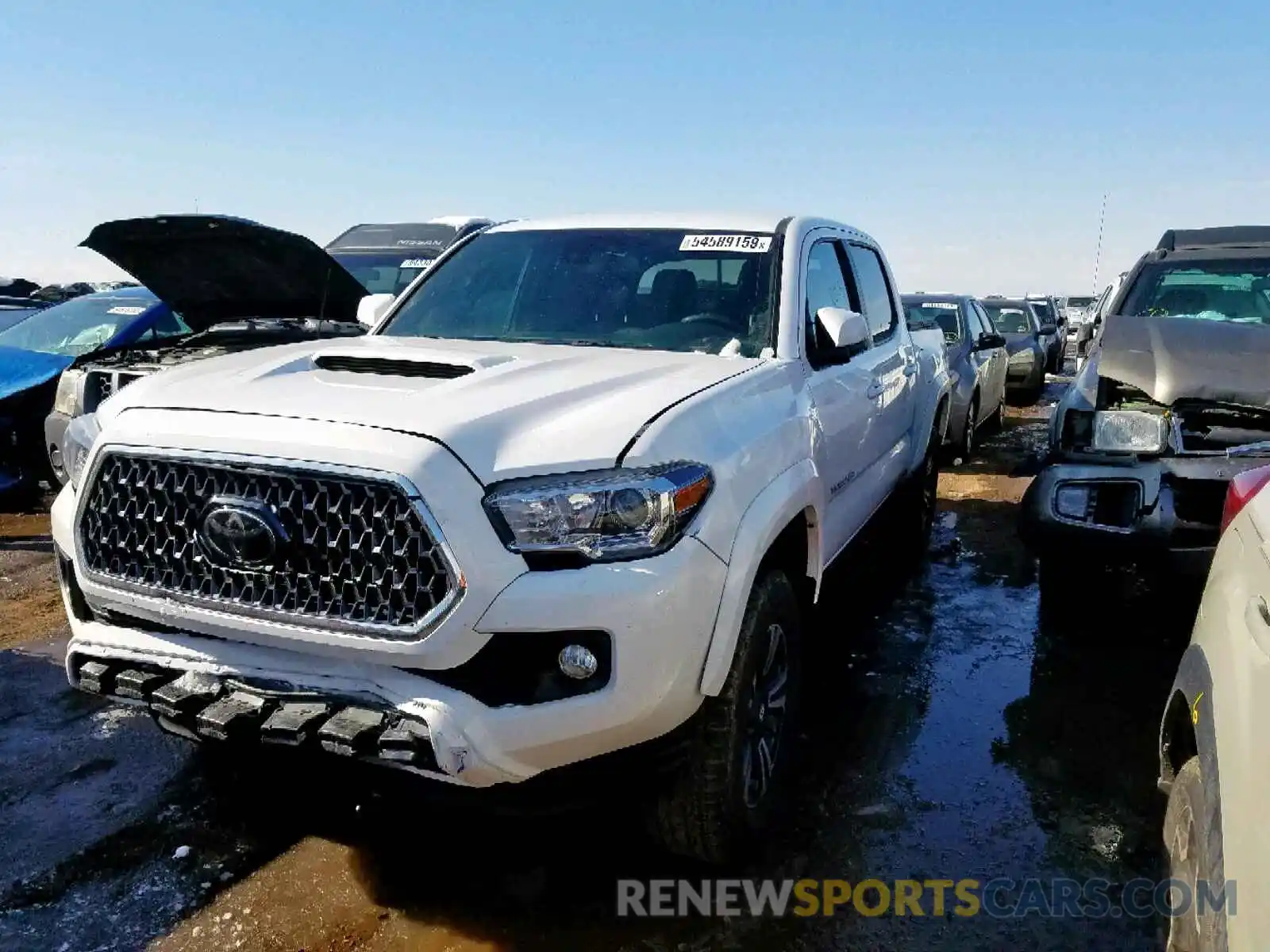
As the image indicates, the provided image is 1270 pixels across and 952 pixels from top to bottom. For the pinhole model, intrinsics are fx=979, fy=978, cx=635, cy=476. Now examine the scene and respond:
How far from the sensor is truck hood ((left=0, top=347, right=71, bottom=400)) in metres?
6.70

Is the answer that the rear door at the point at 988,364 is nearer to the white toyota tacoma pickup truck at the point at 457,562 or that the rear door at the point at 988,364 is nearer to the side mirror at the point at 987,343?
the side mirror at the point at 987,343

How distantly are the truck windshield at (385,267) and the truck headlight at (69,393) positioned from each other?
3033 mm

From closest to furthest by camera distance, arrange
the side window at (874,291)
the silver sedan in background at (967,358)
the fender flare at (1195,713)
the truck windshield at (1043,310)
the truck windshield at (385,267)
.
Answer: the fender flare at (1195,713), the side window at (874,291), the truck windshield at (385,267), the silver sedan in background at (967,358), the truck windshield at (1043,310)

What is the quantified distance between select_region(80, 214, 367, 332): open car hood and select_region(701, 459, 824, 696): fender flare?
3968 millimetres

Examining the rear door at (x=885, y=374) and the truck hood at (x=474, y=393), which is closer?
the truck hood at (x=474, y=393)

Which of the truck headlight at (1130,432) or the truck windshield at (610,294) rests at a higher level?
the truck windshield at (610,294)

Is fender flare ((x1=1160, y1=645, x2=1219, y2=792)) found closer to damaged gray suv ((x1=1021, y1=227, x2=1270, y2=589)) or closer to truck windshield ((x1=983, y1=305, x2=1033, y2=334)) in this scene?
damaged gray suv ((x1=1021, y1=227, x2=1270, y2=589))

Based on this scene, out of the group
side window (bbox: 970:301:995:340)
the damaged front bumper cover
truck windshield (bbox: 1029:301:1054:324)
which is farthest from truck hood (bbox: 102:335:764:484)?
truck windshield (bbox: 1029:301:1054:324)

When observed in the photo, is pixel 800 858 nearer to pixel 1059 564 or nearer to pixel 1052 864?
pixel 1052 864

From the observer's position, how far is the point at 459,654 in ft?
7.05

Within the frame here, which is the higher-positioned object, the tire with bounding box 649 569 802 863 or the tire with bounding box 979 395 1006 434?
the tire with bounding box 649 569 802 863

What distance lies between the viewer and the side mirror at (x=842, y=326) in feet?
11.1

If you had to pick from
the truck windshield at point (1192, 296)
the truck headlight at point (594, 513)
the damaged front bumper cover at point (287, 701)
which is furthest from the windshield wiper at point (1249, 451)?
the damaged front bumper cover at point (287, 701)

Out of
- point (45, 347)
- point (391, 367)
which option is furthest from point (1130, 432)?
point (45, 347)
